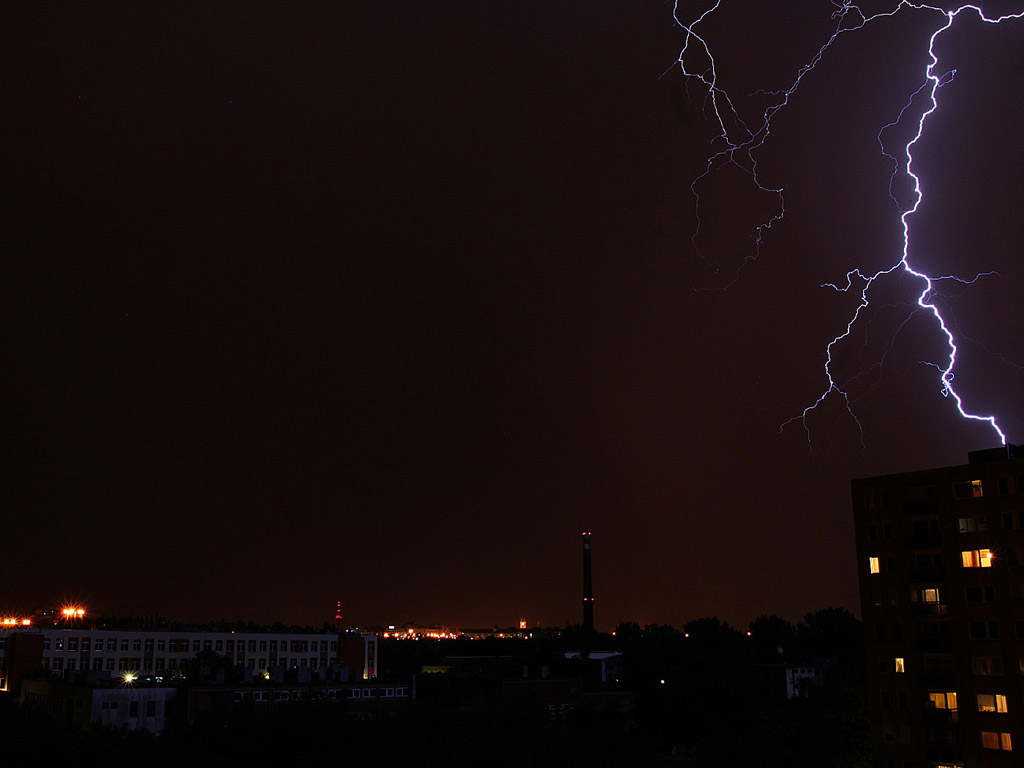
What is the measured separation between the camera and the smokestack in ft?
379

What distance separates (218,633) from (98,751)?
3479cm

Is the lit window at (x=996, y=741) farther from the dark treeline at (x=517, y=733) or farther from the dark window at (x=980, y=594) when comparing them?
the dark treeline at (x=517, y=733)

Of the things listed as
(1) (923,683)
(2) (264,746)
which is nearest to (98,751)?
(2) (264,746)

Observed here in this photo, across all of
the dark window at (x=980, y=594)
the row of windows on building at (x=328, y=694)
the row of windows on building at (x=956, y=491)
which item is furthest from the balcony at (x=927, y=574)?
the row of windows on building at (x=328, y=694)

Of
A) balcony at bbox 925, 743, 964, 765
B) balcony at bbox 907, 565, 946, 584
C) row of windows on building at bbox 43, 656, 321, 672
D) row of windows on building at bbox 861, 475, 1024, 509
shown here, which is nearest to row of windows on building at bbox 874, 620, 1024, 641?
balcony at bbox 907, 565, 946, 584

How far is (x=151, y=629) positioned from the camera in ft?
197

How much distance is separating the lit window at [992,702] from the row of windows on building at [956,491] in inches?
219

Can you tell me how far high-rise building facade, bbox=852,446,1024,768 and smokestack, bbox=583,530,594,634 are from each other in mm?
82913

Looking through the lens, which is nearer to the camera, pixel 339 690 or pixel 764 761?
pixel 764 761

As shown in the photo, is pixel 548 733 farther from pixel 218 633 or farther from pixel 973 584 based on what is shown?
pixel 218 633

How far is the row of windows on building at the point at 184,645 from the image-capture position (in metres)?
51.9

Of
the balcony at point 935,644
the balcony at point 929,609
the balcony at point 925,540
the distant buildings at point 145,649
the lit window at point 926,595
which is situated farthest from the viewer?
the distant buildings at point 145,649

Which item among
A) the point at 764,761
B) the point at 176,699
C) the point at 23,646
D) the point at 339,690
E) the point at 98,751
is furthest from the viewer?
the point at 23,646

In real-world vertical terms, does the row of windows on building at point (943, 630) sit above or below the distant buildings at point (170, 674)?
above
